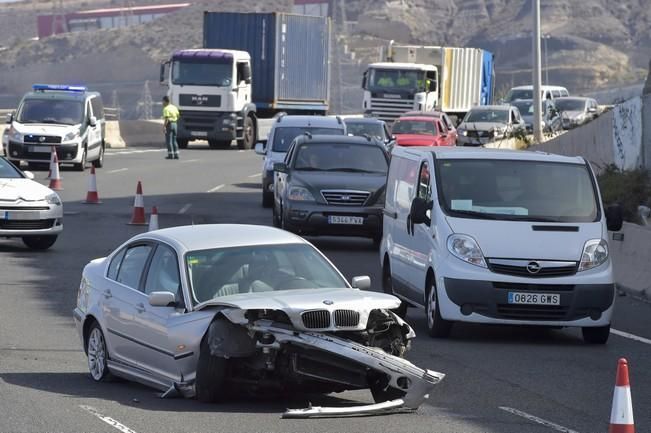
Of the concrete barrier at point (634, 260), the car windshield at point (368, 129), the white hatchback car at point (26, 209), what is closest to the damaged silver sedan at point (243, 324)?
the concrete barrier at point (634, 260)

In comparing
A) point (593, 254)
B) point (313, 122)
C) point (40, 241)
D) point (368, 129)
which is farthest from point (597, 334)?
point (368, 129)

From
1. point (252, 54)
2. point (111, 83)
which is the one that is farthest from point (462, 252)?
point (111, 83)

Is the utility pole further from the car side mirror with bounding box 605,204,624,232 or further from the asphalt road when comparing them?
the car side mirror with bounding box 605,204,624,232

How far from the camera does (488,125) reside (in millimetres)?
51188

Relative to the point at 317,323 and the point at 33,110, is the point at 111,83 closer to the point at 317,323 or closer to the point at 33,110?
the point at 33,110

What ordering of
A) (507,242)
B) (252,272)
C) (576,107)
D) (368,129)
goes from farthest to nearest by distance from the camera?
(576,107) < (368,129) < (507,242) < (252,272)

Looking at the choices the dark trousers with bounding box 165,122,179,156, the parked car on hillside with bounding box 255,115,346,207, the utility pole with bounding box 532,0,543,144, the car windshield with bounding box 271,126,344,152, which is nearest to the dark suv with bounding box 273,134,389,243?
the parked car on hillside with bounding box 255,115,346,207

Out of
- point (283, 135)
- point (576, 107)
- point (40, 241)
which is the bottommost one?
point (576, 107)

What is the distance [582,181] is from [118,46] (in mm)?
157374

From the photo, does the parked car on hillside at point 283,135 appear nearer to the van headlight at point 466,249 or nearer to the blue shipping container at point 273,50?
the van headlight at point 466,249

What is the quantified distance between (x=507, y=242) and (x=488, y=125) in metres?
37.5

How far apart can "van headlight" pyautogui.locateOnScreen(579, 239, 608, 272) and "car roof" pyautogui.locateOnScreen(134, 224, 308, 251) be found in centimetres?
380

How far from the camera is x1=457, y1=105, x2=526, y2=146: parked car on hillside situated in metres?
49.5

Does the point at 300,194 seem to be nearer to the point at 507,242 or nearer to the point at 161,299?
the point at 507,242
